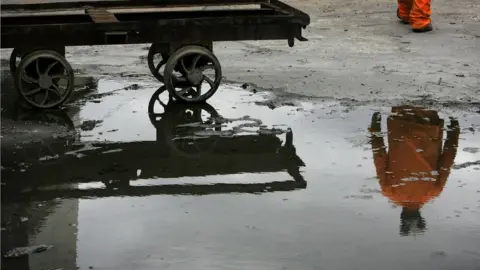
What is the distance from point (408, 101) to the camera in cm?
756

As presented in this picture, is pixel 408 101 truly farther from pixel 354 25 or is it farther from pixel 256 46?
pixel 354 25

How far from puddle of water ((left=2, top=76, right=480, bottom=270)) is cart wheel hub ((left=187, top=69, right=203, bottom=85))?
0.91 feet

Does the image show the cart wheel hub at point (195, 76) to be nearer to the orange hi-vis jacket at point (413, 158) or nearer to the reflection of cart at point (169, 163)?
the reflection of cart at point (169, 163)

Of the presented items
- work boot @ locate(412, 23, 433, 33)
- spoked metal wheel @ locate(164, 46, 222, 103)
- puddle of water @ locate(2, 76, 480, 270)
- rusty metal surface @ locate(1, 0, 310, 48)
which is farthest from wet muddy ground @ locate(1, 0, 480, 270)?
work boot @ locate(412, 23, 433, 33)

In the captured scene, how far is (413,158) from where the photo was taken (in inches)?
228

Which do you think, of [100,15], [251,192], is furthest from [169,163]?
[100,15]

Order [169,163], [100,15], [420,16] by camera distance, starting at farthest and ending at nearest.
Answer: [420,16] → [100,15] → [169,163]

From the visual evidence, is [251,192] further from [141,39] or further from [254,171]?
[141,39]

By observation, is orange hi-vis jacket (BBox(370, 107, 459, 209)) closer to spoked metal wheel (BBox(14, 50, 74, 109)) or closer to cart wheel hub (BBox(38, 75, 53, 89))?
spoked metal wheel (BBox(14, 50, 74, 109))

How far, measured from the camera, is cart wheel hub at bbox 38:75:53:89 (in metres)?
7.00

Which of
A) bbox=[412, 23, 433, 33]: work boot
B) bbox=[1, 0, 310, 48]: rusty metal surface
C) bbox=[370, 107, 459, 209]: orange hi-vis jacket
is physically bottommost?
bbox=[370, 107, 459, 209]: orange hi-vis jacket

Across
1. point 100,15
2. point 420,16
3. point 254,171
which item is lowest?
point 254,171

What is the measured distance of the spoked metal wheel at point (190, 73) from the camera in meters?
7.18

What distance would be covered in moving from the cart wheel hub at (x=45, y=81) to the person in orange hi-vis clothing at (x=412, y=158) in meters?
2.89
